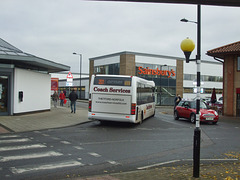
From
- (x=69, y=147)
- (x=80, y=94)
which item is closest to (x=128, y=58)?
(x=80, y=94)

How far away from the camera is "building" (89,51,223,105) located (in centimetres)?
5172

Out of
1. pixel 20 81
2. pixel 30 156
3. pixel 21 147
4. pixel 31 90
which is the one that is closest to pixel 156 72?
pixel 31 90

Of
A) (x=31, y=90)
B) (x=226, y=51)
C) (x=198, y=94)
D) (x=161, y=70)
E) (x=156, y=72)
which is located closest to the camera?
(x=198, y=94)

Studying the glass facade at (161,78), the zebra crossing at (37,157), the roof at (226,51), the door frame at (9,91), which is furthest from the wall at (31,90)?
the glass facade at (161,78)

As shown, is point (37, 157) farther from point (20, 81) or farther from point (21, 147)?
point (20, 81)

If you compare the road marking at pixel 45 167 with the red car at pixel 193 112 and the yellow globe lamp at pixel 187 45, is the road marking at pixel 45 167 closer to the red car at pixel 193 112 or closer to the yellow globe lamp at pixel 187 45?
the yellow globe lamp at pixel 187 45

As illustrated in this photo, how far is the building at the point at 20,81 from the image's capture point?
55.7 ft

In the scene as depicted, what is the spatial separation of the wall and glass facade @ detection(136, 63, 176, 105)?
31038 mm

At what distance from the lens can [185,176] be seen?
18.5 feet

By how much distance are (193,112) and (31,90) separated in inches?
461

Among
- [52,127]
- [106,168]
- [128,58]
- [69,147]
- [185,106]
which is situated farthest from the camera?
[128,58]

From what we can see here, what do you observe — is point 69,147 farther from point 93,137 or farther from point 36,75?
point 36,75

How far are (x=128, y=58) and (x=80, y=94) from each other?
16.1 metres

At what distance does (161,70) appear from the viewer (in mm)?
54844
